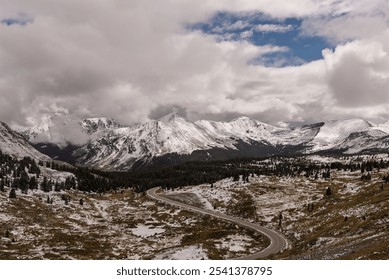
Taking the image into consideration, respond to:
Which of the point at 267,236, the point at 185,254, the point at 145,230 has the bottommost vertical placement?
the point at 185,254

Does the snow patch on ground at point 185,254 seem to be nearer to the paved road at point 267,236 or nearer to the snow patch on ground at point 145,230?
the paved road at point 267,236

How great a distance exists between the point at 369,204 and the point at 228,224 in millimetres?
61155

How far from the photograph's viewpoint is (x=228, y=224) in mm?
173875

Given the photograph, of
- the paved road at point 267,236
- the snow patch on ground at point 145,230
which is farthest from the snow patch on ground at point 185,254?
the snow patch on ground at point 145,230

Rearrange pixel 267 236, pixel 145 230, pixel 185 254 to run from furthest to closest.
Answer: pixel 145 230 < pixel 267 236 < pixel 185 254

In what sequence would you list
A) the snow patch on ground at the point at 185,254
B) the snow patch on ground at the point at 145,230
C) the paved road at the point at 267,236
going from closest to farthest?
the snow patch on ground at the point at 185,254
the paved road at the point at 267,236
the snow patch on ground at the point at 145,230

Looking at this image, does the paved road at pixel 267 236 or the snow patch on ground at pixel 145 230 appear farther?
the snow patch on ground at pixel 145 230

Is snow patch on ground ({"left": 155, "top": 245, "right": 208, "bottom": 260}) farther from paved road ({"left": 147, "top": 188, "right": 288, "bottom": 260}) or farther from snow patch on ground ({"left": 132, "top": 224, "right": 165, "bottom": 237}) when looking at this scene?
snow patch on ground ({"left": 132, "top": 224, "right": 165, "bottom": 237})

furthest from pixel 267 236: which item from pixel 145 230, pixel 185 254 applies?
pixel 145 230

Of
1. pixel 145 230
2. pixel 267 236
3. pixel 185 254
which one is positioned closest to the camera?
pixel 185 254

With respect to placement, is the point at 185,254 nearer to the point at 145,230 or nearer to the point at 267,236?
the point at 267,236

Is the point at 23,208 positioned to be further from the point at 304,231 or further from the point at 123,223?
the point at 304,231

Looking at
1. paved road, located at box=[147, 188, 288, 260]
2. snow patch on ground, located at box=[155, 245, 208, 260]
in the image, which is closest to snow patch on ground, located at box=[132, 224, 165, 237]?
paved road, located at box=[147, 188, 288, 260]
